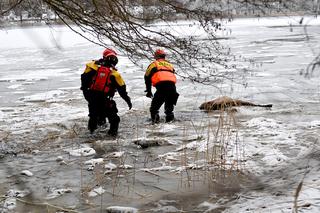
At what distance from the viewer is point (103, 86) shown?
26.3 feet

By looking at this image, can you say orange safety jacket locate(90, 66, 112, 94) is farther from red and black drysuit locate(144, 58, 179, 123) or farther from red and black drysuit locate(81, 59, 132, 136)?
red and black drysuit locate(144, 58, 179, 123)

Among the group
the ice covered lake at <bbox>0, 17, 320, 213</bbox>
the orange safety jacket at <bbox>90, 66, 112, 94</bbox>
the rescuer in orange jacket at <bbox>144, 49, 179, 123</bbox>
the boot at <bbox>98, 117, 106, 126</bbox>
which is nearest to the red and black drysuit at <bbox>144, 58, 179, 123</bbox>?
the rescuer in orange jacket at <bbox>144, 49, 179, 123</bbox>

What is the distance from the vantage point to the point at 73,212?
490cm

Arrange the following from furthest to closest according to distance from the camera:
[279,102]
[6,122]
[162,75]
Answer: [279,102] → [6,122] → [162,75]

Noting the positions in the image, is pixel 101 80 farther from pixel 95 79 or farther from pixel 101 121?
pixel 101 121

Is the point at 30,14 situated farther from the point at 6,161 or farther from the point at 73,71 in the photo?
the point at 73,71

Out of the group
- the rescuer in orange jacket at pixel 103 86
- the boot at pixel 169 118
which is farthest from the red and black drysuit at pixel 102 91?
the boot at pixel 169 118

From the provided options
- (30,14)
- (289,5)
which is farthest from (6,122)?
(289,5)

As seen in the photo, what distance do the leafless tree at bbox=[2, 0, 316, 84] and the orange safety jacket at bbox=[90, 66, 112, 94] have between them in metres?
1.92

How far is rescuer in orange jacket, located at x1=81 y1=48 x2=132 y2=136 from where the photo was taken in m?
7.93

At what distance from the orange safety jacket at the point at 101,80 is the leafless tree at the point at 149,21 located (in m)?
1.92

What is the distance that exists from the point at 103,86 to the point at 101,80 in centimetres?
11

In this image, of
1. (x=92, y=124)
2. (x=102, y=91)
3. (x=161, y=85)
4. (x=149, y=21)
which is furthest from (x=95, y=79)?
(x=149, y=21)

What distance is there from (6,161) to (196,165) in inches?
118
